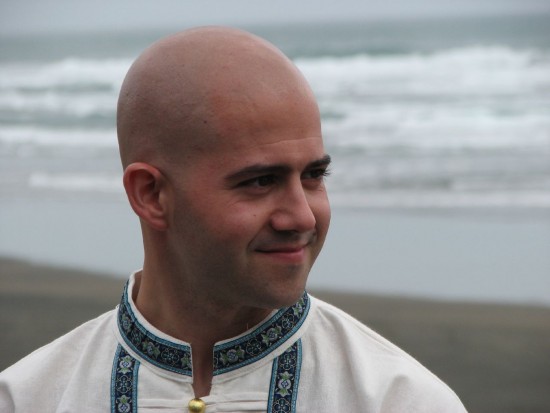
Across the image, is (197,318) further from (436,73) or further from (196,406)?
(436,73)

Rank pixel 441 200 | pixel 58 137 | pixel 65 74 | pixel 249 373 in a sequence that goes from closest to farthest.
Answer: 1. pixel 249 373
2. pixel 441 200
3. pixel 58 137
4. pixel 65 74

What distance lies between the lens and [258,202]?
2.00m

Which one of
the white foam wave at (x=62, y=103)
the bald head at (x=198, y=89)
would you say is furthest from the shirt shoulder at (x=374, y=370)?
the white foam wave at (x=62, y=103)

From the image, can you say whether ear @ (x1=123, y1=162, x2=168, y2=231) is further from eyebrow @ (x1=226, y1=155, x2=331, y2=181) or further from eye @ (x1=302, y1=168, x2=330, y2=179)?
eye @ (x1=302, y1=168, x2=330, y2=179)

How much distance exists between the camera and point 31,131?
14.1m

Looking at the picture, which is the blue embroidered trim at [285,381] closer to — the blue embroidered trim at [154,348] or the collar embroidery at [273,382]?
the collar embroidery at [273,382]

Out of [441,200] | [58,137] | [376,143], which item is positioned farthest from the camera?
[58,137]

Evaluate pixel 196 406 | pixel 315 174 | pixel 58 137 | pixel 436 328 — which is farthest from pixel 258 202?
pixel 58 137

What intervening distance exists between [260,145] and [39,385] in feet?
2.42

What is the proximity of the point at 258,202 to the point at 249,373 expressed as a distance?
40 centimetres

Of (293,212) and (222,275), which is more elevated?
(293,212)

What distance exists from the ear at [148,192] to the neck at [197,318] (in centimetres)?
14

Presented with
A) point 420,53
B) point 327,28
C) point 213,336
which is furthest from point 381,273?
point 327,28

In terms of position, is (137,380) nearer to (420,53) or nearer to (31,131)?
(31,131)
